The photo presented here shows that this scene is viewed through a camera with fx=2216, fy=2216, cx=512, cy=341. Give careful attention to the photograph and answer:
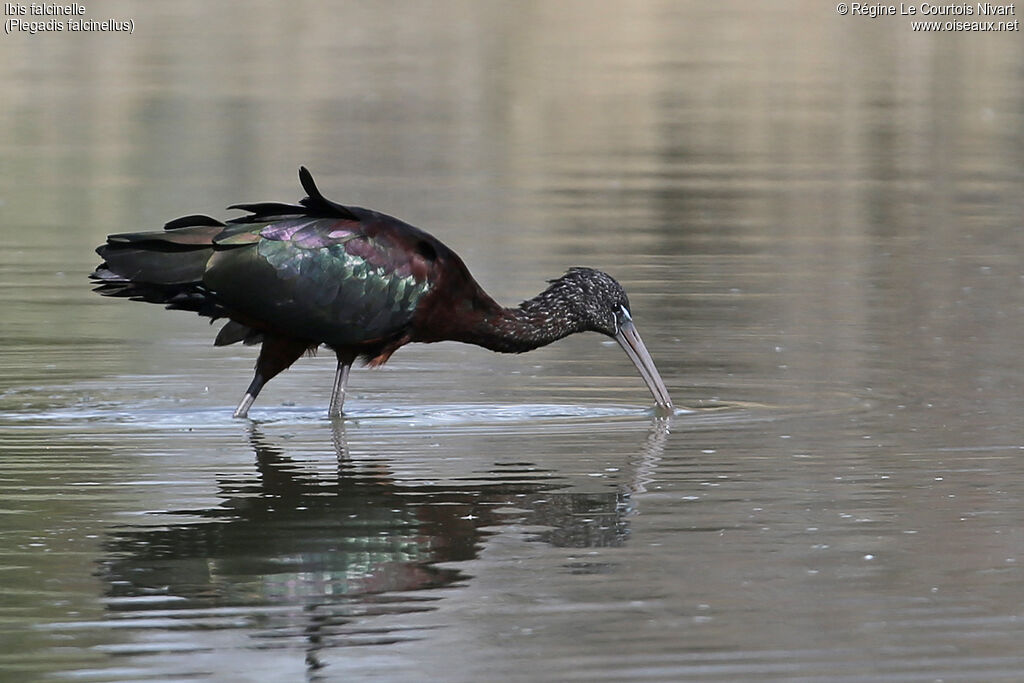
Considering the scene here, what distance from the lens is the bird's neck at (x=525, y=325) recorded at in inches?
461

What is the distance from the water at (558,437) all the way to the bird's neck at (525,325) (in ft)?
1.16

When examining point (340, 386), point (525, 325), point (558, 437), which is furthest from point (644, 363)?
point (340, 386)

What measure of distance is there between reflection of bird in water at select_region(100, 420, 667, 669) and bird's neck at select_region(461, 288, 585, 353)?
52.2 inches

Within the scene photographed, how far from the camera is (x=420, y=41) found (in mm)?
43094

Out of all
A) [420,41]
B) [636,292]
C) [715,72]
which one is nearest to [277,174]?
[636,292]

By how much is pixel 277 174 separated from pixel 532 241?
5.81m

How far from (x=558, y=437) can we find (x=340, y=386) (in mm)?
1295

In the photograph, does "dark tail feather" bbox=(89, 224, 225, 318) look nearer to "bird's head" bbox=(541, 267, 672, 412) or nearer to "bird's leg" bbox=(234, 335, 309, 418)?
"bird's leg" bbox=(234, 335, 309, 418)

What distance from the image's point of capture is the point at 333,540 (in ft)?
29.0

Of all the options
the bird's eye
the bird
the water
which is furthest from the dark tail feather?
the bird's eye

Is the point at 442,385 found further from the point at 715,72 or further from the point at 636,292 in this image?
the point at 715,72

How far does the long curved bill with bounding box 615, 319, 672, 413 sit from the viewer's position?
11.8 metres

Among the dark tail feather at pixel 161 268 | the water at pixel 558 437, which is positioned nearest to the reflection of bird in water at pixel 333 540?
the water at pixel 558 437

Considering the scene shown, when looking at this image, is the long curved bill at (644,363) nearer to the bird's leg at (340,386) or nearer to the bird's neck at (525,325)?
the bird's neck at (525,325)
